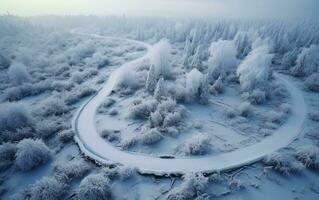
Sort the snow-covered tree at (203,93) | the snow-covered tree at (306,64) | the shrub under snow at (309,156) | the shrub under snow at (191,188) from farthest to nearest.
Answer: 1. the snow-covered tree at (306,64)
2. the snow-covered tree at (203,93)
3. the shrub under snow at (309,156)
4. the shrub under snow at (191,188)

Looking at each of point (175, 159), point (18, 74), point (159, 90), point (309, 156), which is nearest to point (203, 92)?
point (159, 90)

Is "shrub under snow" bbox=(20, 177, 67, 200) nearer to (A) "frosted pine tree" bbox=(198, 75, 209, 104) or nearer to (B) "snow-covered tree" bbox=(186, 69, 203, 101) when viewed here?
(B) "snow-covered tree" bbox=(186, 69, 203, 101)

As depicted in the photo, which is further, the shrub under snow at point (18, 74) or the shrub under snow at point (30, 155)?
the shrub under snow at point (18, 74)

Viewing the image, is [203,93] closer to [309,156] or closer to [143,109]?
[143,109]

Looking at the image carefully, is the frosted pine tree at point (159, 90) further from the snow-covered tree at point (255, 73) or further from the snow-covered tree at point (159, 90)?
the snow-covered tree at point (255, 73)

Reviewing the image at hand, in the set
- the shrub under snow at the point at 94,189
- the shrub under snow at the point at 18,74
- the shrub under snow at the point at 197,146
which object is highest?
the shrub under snow at the point at 197,146

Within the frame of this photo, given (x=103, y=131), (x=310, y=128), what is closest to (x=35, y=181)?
(x=103, y=131)

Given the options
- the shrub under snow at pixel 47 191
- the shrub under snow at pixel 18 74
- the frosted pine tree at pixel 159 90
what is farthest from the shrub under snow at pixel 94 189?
the shrub under snow at pixel 18 74
